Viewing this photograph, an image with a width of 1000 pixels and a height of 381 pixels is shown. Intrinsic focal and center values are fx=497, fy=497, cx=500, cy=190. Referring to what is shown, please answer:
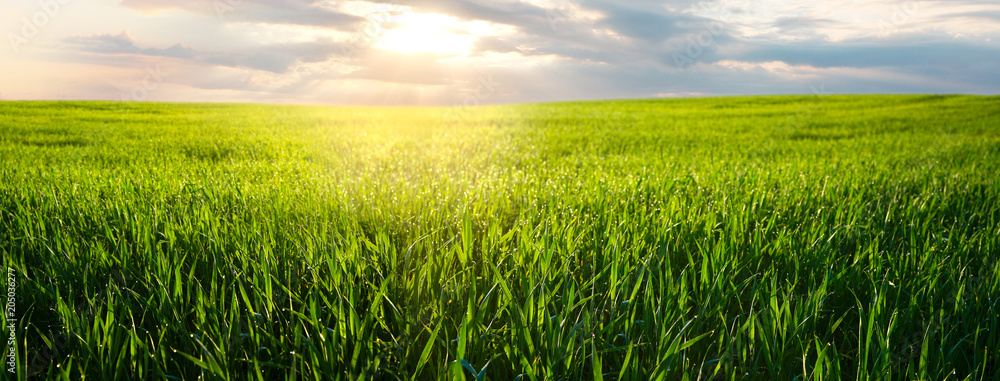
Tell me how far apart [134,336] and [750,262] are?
8.40ft

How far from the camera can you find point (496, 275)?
1834mm

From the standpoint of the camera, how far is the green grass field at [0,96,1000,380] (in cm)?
158

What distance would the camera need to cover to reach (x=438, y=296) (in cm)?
199

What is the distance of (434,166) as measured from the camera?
230 inches

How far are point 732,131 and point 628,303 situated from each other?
39.3 feet

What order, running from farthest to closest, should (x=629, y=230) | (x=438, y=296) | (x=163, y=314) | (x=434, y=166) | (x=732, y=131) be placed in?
(x=732, y=131), (x=434, y=166), (x=629, y=230), (x=438, y=296), (x=163, y=314)

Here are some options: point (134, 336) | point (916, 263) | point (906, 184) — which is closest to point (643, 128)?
point (906, 184)

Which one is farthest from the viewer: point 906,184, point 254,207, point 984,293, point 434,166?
point 434,166

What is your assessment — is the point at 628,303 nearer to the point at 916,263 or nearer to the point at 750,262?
the point at 750,262

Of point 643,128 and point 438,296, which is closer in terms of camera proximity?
point 438,296

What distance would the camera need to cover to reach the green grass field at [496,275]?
158cm

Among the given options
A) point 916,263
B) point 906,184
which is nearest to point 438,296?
point 916,263

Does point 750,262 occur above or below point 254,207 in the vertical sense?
below

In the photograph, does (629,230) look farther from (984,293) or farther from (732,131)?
(732,131)
